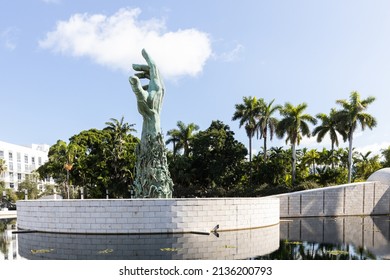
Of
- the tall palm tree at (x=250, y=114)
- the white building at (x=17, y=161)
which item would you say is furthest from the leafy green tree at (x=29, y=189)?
the tall palm tree at (x=250, y=114)

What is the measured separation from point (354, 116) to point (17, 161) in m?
54.3

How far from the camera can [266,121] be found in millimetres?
35875

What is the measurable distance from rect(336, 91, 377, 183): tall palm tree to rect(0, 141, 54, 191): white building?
4837 centimetres

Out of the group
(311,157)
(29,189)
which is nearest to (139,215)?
(311,157)

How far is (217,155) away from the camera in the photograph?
36094mm

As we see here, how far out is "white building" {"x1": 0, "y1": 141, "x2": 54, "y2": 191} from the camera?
59.6 meters

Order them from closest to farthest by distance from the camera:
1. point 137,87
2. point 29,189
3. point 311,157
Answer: point 137,87 < point 311,157 < point 29,189

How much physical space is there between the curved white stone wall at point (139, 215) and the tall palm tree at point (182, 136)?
23233 mm

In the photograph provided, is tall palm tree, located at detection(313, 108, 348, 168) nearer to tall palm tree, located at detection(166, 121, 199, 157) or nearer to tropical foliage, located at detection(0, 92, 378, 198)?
tropical foliage, located at detection(0, 92, 378, 198)

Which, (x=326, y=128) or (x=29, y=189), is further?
(x=29, y=189)

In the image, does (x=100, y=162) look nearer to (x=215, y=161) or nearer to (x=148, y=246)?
(x=215, y=161)

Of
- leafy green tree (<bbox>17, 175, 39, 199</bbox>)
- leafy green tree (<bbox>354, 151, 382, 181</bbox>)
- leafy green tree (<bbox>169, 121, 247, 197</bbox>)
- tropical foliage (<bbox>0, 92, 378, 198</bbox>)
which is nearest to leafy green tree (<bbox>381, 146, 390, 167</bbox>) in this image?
leafy green tree (<bbox>354, 151, 382, 181</bbox>)

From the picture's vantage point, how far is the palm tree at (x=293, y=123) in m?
32.7
